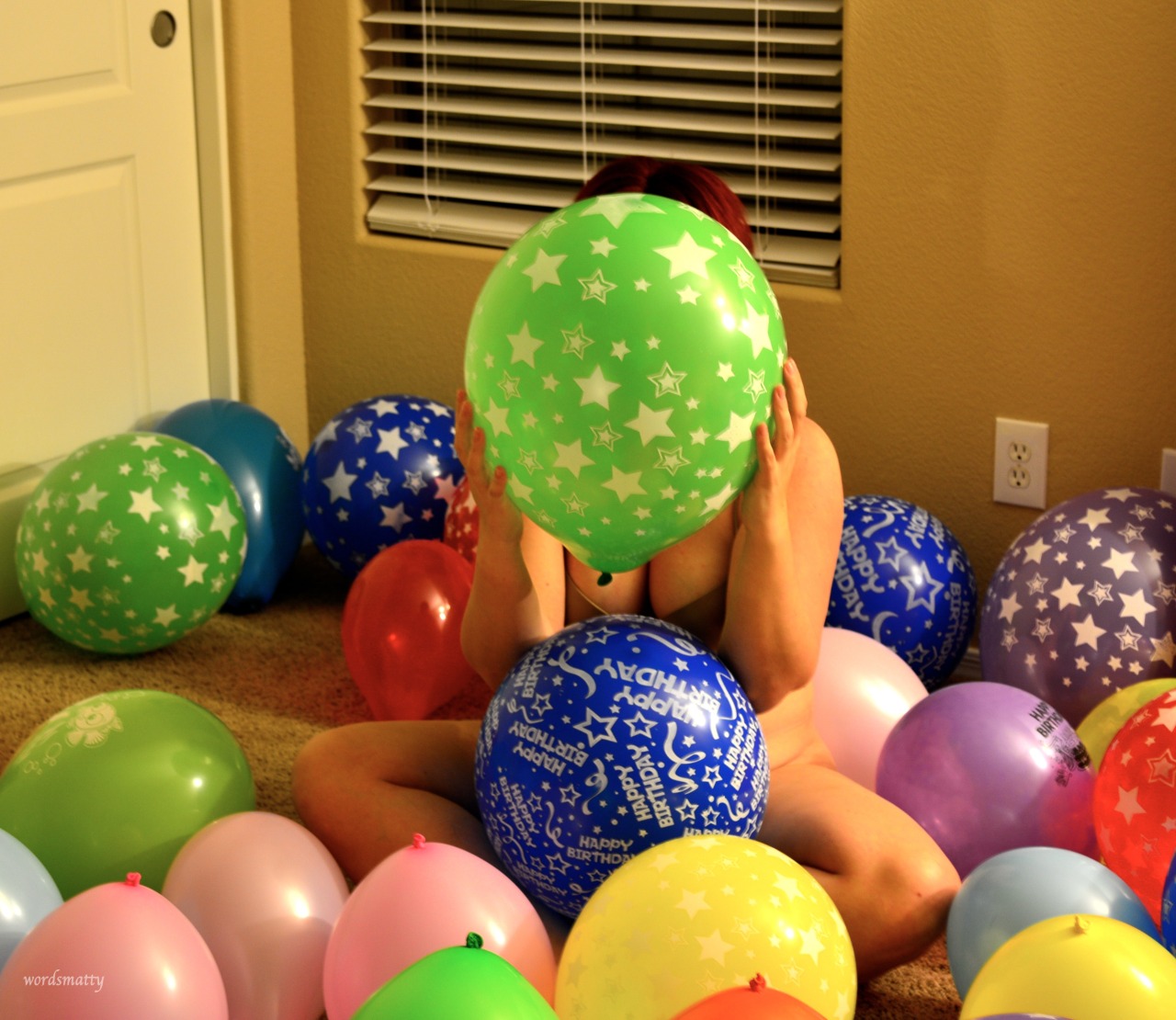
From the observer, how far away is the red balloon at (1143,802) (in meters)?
1.59

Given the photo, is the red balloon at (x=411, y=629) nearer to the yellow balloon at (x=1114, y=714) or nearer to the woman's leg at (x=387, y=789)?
the woman's leg at (x=387, y=789)

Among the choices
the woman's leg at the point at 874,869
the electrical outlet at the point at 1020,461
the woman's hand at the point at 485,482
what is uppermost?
the woman's hand at the point at 485,482

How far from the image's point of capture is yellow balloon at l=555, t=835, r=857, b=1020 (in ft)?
4.33

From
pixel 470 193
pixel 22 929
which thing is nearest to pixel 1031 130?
pixel 470 193

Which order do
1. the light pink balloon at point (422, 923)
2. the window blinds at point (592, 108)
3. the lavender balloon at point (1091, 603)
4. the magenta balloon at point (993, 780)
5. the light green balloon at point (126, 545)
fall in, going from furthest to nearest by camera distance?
the window blinds at point (592, 108) → the light green balloon at point (126, 545) → the lavender balloon at point (1091, 603) → the magenta balloon at point (993, 780) → the light pink balloon at point (422, 923)

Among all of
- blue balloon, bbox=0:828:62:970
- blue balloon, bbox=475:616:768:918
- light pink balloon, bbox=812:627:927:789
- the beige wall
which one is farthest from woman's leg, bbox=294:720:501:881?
the beige wall

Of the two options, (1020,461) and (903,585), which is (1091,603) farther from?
(1020,461)

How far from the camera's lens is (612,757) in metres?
1.50

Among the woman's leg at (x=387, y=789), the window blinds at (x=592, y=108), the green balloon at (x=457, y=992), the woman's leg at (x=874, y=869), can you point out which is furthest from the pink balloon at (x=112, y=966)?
the window blinds at (x=592, y=108)

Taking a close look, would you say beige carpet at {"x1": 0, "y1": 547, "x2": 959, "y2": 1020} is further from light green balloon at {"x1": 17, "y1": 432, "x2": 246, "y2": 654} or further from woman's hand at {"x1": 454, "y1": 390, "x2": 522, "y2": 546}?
woman's hand at {"x1": 454, "y1": 390, "x2": 522, "y2": 546}

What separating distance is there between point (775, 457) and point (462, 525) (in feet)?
3.57

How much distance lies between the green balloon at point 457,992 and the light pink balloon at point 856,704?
0.86 m

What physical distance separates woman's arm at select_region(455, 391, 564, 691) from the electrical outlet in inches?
40.1

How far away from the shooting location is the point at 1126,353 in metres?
2.37
